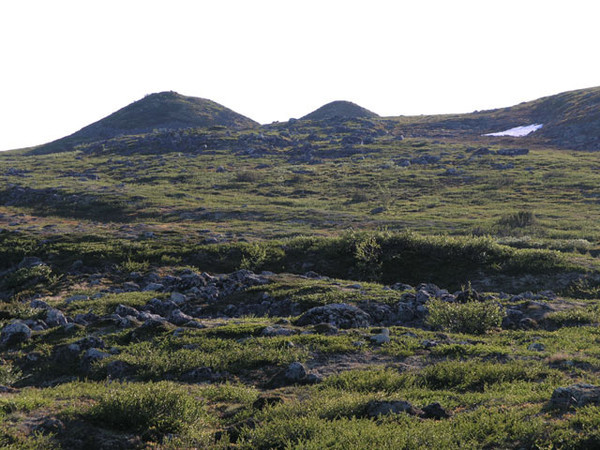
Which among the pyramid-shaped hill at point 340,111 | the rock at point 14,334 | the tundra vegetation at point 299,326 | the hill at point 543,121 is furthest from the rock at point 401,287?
the pyramid-shaped hill at point 340,111

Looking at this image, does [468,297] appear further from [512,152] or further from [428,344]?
[512,152]

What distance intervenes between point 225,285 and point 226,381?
996 cm

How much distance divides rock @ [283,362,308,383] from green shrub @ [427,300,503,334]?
238 inches

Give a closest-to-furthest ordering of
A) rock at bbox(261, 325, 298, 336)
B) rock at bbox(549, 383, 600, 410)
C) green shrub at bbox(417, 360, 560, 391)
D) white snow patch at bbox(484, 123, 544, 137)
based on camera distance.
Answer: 1. rock at bbox(549, 383, 600, 410)
2. green shrub at bbox(417, 360, 560, 391)
3. rock at bbox(261, 325, 298, 336)
4. white snow patch at bbox(484, 123, 544, 137)

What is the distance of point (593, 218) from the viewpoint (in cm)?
4012

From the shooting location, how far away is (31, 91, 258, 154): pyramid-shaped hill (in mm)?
147250

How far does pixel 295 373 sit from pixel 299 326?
14.1ft

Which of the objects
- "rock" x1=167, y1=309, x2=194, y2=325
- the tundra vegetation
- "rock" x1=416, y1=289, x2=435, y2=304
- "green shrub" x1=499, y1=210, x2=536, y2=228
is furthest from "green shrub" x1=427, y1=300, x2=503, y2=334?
"green shrub" x1=499, y1=210, x2=536, y2=228

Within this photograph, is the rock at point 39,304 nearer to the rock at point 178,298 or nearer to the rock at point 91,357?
the rock at point 178,298

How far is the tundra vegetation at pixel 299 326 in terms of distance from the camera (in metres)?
7.27

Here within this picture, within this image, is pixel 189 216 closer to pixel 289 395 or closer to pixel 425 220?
pixel 425 220

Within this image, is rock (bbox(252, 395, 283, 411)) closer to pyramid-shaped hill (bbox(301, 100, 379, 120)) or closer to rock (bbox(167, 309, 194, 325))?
rock (bbox(167, 309, 194, 325))

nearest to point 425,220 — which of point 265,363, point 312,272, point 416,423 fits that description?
point 312,272

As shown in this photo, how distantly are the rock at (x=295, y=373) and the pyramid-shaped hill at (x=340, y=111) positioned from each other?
177892mm
